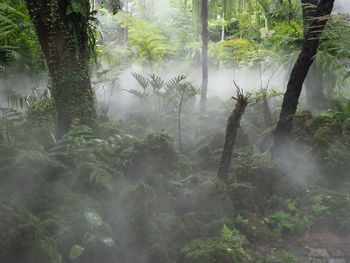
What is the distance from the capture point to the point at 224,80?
12.9 meters

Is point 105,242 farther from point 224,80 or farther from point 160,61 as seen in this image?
point 224,80

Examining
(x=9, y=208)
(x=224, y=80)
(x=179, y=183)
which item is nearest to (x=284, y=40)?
(x=179, y=183)

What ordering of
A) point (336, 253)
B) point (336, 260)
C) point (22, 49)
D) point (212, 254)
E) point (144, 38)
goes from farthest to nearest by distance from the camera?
point (144, 38), point (22, 49), point (336, 253), point (336, 260), point (212, 254)

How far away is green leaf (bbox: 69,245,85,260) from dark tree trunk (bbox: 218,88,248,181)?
99.2 inches

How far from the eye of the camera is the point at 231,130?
4.41 meters

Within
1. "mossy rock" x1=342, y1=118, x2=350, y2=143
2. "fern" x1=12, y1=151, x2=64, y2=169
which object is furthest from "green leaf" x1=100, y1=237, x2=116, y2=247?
"mossy rock" x1=342, y1=118, x2=350, y2=143

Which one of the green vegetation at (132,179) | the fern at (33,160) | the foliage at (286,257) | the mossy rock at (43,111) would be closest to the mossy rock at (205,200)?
the green vegetation at (132,179)

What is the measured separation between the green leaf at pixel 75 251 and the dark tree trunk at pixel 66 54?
1767 millimetres

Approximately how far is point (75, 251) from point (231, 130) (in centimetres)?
263

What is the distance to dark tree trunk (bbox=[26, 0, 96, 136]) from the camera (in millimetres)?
3834

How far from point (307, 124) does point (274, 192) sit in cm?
187

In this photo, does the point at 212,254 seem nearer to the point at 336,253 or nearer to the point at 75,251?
the point at 75,251

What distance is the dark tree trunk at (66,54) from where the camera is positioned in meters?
3.83

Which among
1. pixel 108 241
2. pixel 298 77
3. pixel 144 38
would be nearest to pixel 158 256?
pixel 108 241
